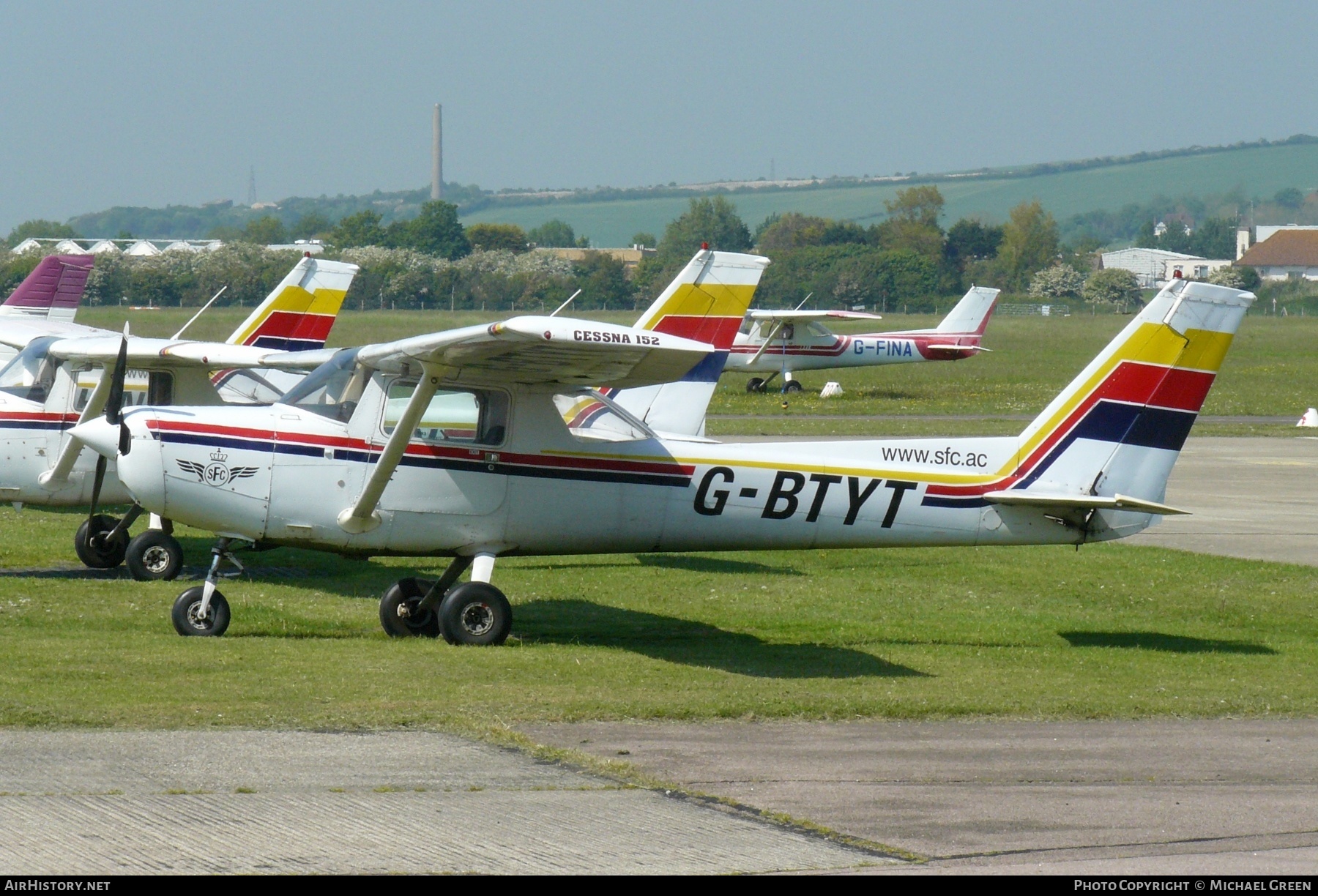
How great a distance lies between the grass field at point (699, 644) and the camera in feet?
30.0

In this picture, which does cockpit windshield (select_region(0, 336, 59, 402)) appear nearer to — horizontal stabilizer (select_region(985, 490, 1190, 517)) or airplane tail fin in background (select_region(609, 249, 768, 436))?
airplane tail fin in background (select_region(609, 249, 768, 436))

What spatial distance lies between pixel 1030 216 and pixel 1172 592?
146173 millimetres

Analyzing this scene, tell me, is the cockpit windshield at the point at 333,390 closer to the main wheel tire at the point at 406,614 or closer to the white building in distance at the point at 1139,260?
the main wheel tire at the point at 406,614

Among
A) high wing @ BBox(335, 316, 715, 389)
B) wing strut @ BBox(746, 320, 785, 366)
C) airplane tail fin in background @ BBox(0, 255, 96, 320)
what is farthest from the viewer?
wing strut @ BBox(746, 320, 785, 366)

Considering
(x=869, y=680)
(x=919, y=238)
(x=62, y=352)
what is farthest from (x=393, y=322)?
(x=919, y=238)

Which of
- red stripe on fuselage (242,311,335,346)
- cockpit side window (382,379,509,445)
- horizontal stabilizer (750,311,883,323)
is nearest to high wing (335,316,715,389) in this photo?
cockpit side window (382,379,509,445)

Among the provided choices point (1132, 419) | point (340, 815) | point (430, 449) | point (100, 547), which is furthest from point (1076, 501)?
point (100, 547)

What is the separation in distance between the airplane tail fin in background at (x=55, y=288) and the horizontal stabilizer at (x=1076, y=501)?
65.6 feet

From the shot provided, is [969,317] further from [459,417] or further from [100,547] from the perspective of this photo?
[459,417]

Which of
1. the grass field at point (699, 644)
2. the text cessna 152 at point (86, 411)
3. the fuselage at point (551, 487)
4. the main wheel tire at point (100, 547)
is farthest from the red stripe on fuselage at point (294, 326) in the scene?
the fuselage at point (551, 487)

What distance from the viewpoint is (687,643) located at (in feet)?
38.5

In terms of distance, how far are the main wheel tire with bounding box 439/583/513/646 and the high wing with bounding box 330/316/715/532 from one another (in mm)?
780

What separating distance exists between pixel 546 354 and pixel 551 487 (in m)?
1.44

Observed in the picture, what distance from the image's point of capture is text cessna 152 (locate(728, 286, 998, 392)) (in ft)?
151
